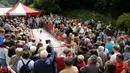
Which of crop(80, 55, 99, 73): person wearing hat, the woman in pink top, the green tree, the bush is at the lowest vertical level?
the green tree

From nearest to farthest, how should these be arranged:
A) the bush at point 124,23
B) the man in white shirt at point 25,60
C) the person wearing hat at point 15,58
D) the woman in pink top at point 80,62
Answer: the man in white shirt at point 25,60 < the woman in pink top at point 80,62 < the person wearing hat at point 15,58 < the bush at point 124,23

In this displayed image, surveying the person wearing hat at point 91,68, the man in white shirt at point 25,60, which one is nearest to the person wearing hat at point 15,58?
the man in white shirt at point 25,60

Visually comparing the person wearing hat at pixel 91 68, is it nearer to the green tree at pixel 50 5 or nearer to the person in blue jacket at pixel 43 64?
the person in blue jacket at pixel 43 64

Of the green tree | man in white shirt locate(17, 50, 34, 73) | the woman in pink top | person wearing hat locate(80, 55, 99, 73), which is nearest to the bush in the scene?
the woman in pink top

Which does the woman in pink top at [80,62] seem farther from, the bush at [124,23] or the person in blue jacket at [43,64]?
the bush at [124,23]

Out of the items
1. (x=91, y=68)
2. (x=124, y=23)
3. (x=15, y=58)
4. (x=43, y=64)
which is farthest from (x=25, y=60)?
(x=124, y=23)

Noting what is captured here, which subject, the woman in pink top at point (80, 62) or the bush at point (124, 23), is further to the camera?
the bush at point (124, 23)

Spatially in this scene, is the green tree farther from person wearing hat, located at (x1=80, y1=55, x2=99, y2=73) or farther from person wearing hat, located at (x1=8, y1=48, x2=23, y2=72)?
person wearing hat, located at (x1=80, y1=55, x2=99, y2=73)

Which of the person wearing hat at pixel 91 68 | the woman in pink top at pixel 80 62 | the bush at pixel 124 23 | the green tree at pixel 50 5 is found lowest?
the green tree at pixel 50 5

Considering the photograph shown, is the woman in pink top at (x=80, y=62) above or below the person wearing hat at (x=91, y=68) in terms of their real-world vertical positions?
below

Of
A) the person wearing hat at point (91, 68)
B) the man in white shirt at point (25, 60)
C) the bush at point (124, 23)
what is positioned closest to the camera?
the person wearing hat at point (91, 68)

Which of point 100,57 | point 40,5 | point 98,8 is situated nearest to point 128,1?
point 98,8

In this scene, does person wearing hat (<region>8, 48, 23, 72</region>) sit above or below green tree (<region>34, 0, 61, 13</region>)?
above

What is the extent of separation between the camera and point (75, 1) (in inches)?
2046
